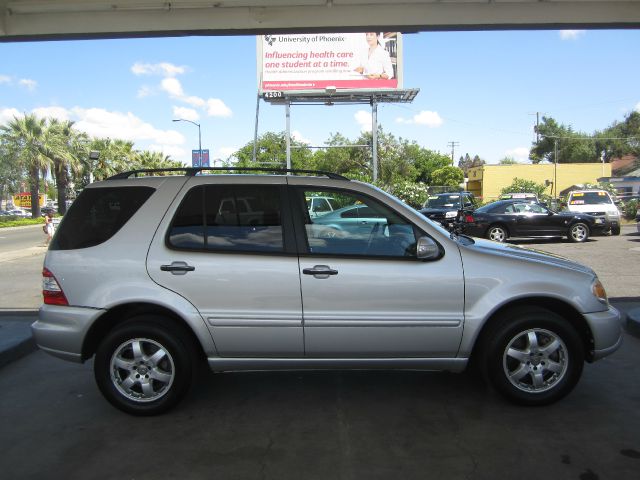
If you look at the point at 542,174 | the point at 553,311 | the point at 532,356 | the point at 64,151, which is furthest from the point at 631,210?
the point at 64,151

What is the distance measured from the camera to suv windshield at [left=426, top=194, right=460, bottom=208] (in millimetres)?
19891

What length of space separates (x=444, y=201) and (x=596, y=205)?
5.88 meters

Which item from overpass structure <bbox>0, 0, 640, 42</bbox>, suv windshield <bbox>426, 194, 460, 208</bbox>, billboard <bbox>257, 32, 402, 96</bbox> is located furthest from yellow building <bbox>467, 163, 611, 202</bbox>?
overpass structure <bbox>0, 0, 640, 42</bbox>

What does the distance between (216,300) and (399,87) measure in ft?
119

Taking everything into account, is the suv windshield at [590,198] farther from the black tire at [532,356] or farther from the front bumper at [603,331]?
the black tire at [532,356]

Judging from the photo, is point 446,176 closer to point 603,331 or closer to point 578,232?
point 578,232

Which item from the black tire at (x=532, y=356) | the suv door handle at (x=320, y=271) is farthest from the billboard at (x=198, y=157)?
the black tire at (x=532, y=356)

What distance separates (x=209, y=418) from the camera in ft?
12.9

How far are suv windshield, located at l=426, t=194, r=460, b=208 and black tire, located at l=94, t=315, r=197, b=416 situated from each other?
55.9ft

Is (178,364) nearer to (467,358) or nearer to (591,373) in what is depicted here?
(467,358)

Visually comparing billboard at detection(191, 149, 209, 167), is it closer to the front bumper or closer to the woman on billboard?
the woman on billboard

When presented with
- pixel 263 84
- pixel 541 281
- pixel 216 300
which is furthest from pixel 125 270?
pixel 263 84

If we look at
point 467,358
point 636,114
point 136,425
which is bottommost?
point 136,425

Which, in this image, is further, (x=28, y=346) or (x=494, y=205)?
(x=494, y=205)
